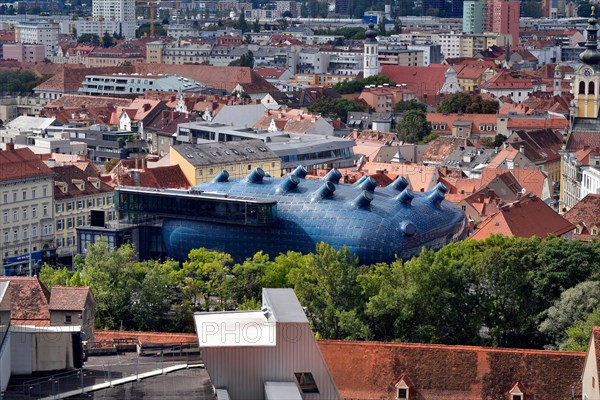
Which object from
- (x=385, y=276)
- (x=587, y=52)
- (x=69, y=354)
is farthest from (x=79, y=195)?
(x=587, y=52)

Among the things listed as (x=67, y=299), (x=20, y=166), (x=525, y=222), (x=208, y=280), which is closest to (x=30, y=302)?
(x=67, y=299)

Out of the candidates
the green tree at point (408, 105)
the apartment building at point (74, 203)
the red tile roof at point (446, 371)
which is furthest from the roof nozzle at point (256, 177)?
the green tree at point (408, 105)

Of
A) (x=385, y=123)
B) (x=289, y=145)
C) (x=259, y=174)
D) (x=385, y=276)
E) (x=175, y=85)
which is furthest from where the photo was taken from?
(x=175, y=85)

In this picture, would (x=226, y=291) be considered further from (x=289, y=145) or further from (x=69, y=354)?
(x=289, y=145)

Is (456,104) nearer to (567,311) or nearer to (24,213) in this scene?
(24,213)

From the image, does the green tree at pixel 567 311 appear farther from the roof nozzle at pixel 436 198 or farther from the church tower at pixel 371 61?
the church tower at pixel 371 61

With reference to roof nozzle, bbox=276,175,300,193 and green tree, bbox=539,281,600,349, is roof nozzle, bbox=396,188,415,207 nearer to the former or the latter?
roof nozzle, bbox=276,175,300,193
